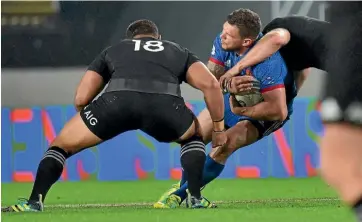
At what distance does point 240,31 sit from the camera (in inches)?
277

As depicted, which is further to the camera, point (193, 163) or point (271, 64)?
point (271, 64)

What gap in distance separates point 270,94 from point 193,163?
847 mm

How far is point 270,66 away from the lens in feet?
23.1

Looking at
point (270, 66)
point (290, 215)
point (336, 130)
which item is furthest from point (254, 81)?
point (336, 130)

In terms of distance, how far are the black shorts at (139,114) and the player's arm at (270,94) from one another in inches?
24.3

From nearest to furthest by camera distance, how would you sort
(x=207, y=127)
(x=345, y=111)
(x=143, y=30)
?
(x=345, y=111)
(x=143, y=30)
(x=207, y=127)

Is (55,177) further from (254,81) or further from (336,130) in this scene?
(336,130)

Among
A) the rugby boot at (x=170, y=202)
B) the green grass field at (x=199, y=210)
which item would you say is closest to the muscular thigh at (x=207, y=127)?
the green grass field at (x=199, y=210)

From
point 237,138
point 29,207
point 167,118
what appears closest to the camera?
point 29,207

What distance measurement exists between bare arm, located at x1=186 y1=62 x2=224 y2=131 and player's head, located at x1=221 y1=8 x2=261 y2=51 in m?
0.40

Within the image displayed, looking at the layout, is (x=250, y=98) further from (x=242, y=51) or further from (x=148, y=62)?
(x=148, y=62)

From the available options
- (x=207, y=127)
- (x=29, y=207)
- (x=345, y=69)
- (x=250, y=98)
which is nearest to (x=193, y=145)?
(x=250, y=98)

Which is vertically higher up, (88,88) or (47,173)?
(88,88)

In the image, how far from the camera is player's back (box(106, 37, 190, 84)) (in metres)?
6.73
